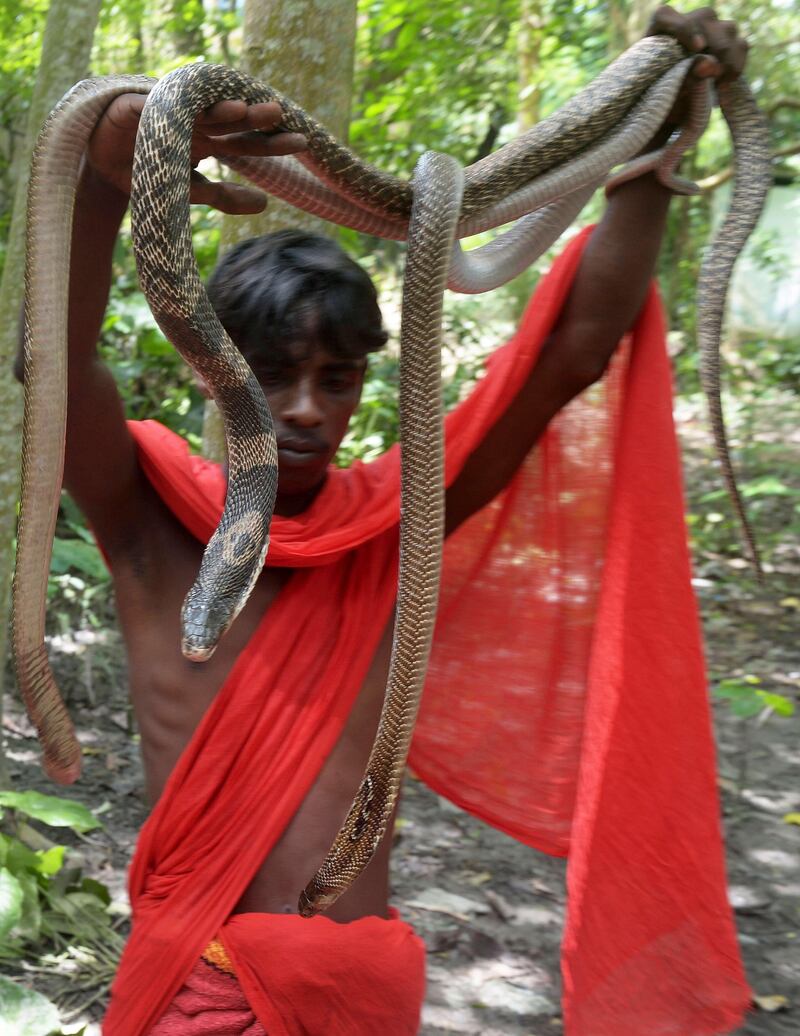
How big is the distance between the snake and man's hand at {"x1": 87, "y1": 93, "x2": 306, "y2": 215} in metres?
0.02

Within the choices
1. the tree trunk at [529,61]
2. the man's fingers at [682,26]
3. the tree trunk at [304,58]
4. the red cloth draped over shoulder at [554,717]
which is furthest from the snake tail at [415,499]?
the tree trunk at [529,61]

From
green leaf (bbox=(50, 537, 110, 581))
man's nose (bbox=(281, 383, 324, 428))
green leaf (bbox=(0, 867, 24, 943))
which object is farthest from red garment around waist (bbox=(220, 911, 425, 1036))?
green leaf (bbox=(50, 537, 110, 581))

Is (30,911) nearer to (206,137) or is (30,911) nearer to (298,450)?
(298,450)

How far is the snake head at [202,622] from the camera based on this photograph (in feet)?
4.74

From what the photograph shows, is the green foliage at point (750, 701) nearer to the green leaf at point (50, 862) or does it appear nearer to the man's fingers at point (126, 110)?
the green leaf at point (50, 862)

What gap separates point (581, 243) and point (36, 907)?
2348mm

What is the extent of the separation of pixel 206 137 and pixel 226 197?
0.18 meters

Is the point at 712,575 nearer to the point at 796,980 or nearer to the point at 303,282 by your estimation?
the point at 796,980

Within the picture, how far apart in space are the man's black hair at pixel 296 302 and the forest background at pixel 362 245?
0.64m

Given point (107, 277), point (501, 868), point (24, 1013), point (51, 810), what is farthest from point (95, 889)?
point (107, 277)

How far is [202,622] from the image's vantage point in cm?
146

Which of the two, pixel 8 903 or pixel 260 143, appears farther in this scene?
pixel 8 903

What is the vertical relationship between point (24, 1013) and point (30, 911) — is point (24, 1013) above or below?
above

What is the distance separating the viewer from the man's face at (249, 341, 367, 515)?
2.07 m
